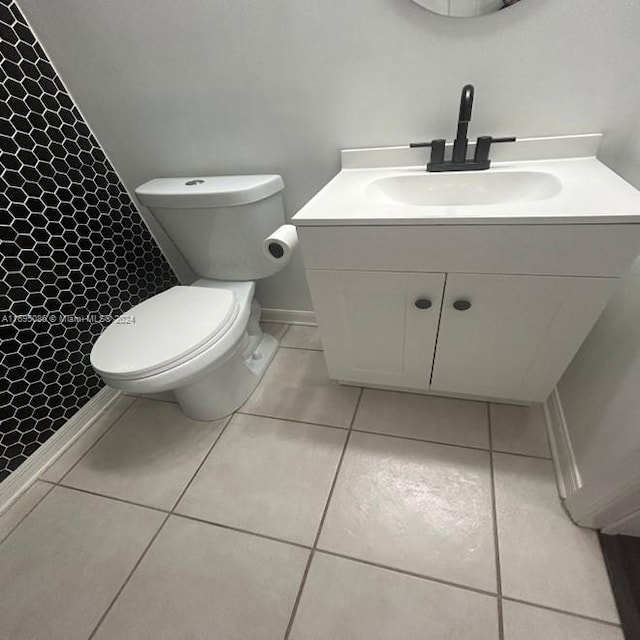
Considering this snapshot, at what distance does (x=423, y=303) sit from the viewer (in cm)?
88

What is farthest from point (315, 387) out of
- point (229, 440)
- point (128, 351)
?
point (128, 351)

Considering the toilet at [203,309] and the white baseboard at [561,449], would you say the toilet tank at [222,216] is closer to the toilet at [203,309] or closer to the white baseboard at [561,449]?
the toilet at [203,309]

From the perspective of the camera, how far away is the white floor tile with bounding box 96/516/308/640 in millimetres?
781

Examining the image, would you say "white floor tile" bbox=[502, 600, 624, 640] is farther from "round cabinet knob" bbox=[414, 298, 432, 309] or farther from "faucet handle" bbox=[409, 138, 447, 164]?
"faucet handle" bbox=[409, 138, 447, 164]

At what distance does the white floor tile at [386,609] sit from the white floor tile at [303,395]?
17.8 inches

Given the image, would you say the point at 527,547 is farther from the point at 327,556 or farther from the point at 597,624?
the point at 327,556

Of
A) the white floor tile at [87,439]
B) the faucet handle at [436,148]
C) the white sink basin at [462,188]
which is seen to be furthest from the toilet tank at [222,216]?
the white floor tile at [87,439]

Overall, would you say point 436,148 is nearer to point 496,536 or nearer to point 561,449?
point 561,449

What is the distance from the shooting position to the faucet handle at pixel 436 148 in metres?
0.94

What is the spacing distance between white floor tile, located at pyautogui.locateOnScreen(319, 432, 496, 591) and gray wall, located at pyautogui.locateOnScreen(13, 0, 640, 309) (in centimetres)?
98

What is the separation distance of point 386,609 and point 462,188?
1132 millimetres

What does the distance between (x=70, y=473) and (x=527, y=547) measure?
4.79ft

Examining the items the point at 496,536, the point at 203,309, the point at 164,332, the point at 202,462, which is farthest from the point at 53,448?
the point at 496,536

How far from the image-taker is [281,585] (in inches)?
32.5
